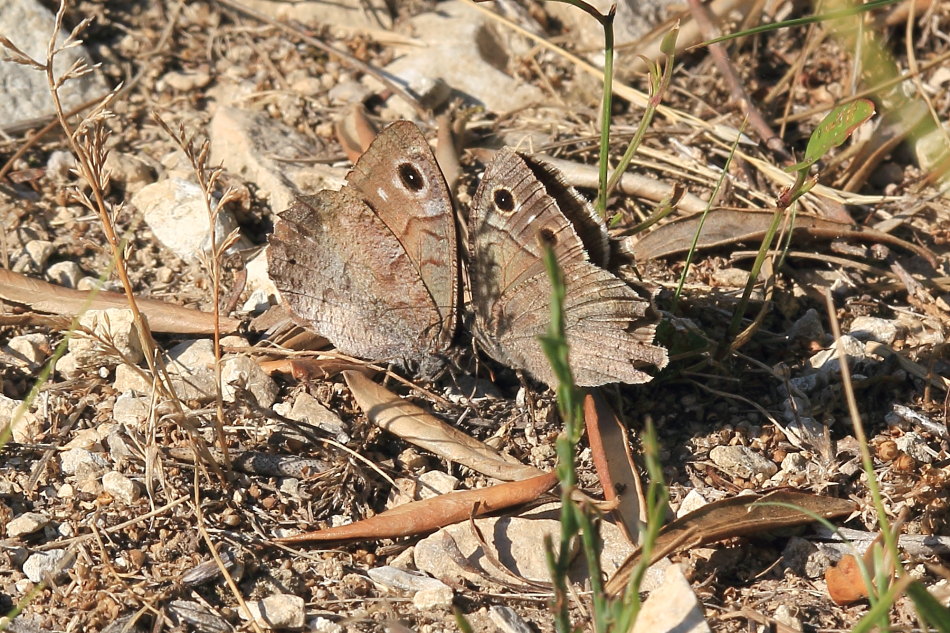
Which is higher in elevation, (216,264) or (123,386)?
(216,264)

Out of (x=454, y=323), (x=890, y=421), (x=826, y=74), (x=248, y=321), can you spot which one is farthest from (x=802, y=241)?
(x=248, y=321)

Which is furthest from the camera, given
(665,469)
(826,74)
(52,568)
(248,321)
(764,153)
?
(826,74)

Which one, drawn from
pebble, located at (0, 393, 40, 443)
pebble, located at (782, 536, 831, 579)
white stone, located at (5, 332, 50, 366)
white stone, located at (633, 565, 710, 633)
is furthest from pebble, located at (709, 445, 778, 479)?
white stone, located at (5, 332, 50, 366)

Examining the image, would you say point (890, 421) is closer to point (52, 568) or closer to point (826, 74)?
point (826, 74)

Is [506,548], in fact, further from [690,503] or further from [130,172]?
[130,172]

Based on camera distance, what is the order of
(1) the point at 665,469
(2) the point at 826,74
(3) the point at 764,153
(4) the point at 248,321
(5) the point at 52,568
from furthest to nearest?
(2) the point at 826,74
(3) the point at 764,153
(4) the point at 248,321
(1) the point at 665,469
(5) the point at 52,568

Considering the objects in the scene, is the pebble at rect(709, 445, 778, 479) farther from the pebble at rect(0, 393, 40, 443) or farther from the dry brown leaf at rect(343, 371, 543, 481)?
the pebble at rect(0, 393, 40, 443)

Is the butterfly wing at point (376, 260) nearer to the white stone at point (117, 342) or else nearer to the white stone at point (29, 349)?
the white stone at point (117, 342)

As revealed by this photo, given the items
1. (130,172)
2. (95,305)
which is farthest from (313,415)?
(130,172)
